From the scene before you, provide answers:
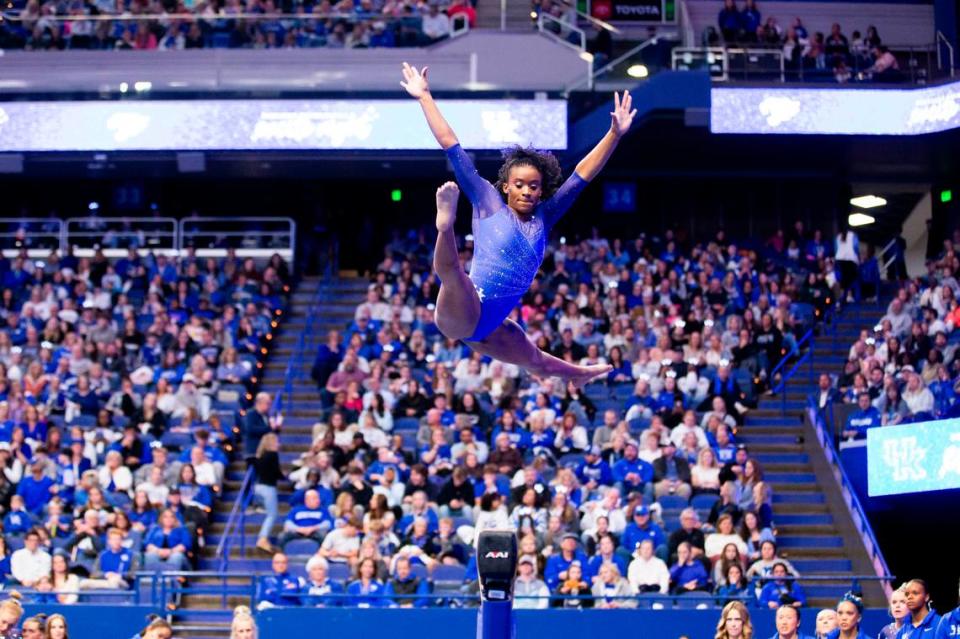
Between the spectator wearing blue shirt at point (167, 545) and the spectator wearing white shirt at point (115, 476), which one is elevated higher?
the spectator wearing white shirt at point (115, 476)

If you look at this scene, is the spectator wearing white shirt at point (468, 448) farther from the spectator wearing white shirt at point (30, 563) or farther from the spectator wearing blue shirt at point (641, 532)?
the spectator wearing white shirt at point (30, 563)

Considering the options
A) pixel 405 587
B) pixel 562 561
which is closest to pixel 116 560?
pixel 405 587

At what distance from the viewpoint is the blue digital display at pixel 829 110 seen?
20078 mm

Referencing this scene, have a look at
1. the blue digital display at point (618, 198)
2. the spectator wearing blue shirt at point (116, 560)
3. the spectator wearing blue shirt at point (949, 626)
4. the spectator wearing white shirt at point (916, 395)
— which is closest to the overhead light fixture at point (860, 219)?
the blue digital display at point (618, 198)

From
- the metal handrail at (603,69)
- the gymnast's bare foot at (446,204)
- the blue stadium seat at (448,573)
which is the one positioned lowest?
the blue stadium seat at (448,573)

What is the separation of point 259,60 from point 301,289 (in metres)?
3.46

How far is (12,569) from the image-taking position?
588 inches

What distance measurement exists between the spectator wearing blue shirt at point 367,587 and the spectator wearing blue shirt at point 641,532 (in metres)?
2.48

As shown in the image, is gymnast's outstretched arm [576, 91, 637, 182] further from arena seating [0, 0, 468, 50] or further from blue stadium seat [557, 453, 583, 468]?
arena seating [0, 0, 468, 50]

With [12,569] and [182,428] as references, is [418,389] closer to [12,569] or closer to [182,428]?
[182,428]

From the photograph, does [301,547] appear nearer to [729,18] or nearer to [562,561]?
[562,561]

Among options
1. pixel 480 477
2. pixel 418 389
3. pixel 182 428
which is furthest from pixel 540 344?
pixel 182 428

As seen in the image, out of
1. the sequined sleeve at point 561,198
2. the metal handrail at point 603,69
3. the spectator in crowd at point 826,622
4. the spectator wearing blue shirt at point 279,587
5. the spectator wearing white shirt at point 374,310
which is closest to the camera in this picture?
the sequined sleeve at point 561,198

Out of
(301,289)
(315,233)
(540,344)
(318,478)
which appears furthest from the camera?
(315,233)
